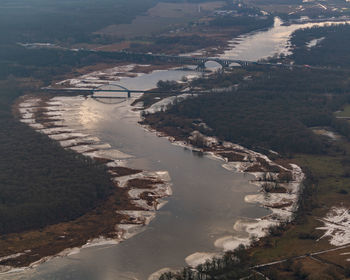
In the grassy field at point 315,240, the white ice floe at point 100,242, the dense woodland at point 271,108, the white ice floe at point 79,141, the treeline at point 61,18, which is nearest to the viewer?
the grassy field at point 315,240

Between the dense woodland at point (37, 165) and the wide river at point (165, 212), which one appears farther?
the dense woodland at point (37, 165)

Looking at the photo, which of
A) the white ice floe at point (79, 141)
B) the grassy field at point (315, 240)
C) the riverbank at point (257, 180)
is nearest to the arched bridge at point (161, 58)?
the riverbank at point (257, 180)

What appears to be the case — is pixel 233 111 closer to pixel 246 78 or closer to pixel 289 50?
pixel 246 78

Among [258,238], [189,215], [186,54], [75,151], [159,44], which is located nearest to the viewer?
[258,238]

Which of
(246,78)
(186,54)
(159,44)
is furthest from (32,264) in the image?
(159,44)

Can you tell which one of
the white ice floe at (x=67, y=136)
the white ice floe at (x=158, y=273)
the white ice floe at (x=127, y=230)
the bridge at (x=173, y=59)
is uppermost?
the bridge at (x=173, y=59)

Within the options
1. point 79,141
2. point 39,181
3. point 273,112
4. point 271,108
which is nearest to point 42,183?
point 39,181

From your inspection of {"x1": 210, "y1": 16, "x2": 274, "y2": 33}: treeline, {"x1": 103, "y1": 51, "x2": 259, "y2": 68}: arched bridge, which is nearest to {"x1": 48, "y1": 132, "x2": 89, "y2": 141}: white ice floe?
{"x1": 103, "y1": 51, "x2": 259, "y2": 68}: arched bridge

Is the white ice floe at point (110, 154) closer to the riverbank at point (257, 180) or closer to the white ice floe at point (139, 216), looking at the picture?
the riverbank at point (257, 180)
